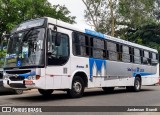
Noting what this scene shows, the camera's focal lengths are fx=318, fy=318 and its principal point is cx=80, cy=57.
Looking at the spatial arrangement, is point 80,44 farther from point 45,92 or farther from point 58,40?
point 45,92

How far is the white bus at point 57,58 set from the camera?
38.3 ft

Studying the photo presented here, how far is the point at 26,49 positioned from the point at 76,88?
278 cm

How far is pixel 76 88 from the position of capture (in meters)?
13.3

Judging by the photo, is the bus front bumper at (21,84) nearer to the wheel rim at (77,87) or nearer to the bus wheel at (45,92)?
the bus wheel at (45,92)

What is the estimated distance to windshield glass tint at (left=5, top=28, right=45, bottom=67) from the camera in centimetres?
1171

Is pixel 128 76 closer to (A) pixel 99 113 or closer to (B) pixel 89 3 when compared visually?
(A) pixel 99 113

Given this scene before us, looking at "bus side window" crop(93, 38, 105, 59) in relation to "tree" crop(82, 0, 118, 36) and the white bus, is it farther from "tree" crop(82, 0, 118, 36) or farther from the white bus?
"tree" crop(82, 0, 118, 36)

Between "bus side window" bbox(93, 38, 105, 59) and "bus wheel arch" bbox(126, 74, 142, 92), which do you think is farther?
"bus wheel arch" bbox(126, 74, 142, 92)

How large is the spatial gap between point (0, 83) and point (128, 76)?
712cm

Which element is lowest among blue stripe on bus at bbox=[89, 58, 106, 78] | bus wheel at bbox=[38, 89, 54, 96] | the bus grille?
bus wheel at bbox=[38, 89, 54, 96]

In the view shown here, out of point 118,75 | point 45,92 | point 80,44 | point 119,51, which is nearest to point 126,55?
point 119,51

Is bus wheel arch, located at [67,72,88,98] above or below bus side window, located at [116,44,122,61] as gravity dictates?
below

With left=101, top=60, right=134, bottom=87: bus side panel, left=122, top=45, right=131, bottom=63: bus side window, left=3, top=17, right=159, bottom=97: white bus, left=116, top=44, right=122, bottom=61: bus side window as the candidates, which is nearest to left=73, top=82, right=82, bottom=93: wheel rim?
left=3, top=17, right=159, bottom=97: white bus

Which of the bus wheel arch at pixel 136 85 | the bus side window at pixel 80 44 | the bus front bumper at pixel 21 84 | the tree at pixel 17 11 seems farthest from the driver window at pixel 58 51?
the tree at pixel 17 11
